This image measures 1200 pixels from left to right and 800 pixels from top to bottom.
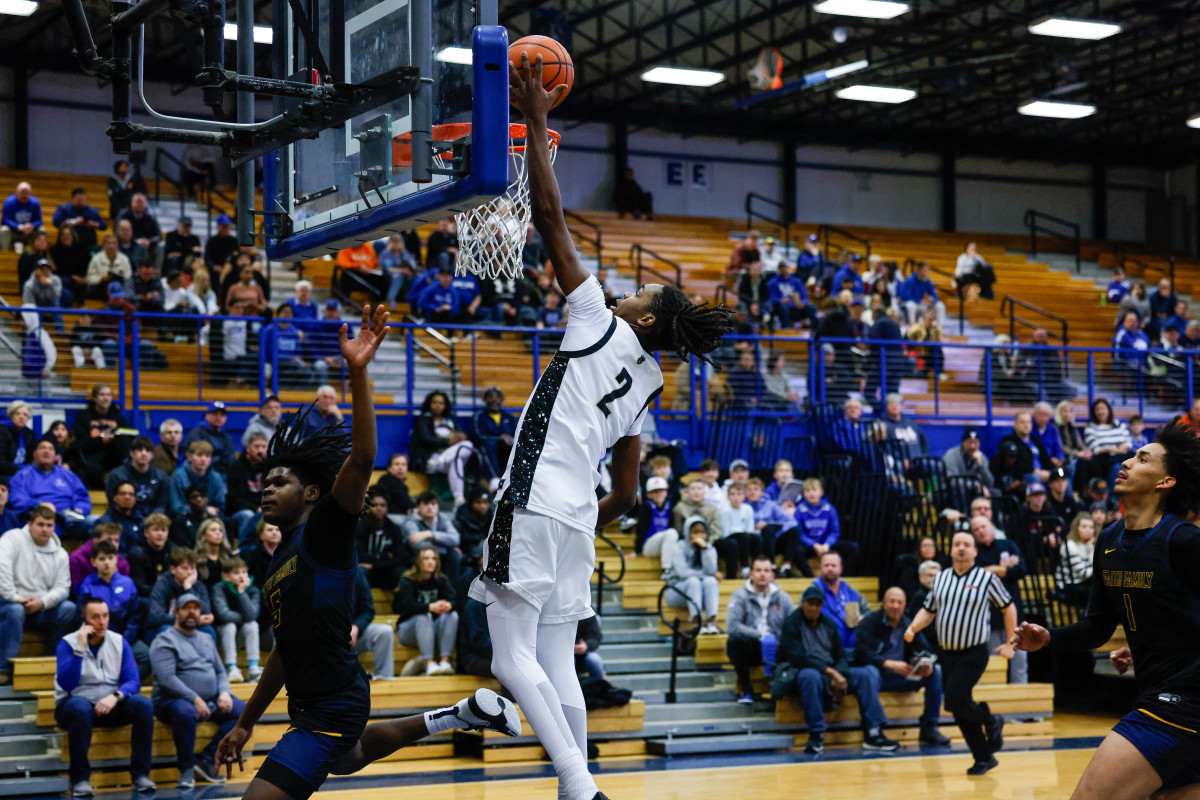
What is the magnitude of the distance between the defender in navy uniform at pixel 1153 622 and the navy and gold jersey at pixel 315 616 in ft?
9.26

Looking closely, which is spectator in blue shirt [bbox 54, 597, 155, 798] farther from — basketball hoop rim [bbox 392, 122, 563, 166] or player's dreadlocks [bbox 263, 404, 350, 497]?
basketball hoop rim [bbox 392, 122, 563, 166]

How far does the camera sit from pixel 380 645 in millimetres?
11219

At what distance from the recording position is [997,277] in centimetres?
2831

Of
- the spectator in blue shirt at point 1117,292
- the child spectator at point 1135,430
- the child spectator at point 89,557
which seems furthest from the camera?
the spectator in blue shirt at point 1117,292

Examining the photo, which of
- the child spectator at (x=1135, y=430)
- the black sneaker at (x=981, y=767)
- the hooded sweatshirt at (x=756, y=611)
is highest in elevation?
the child spectator at (x=1135, y=430)

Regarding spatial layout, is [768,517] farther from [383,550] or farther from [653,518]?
[383,550]

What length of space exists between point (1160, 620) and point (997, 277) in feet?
78.2

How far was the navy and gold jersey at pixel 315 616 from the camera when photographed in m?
5.21

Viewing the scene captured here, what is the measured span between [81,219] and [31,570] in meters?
7.39

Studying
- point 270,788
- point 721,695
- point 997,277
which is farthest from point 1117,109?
point 270,788

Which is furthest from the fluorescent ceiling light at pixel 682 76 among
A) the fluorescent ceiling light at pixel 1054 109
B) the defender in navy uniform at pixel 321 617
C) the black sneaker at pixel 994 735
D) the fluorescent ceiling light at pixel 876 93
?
the defender in navy uniform at pixel 321 617

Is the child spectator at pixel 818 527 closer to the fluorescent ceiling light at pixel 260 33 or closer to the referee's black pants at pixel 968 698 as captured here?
the referee's black pants at pixel 968 698

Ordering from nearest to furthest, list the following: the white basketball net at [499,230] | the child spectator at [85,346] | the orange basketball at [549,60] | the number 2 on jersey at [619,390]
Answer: the number 2 on jersey at [619,390]
the orange basketball at [549,60]
the white basketball net at [499,230]
the child spectator at [85,346]

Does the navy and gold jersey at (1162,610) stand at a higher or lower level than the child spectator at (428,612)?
higher
